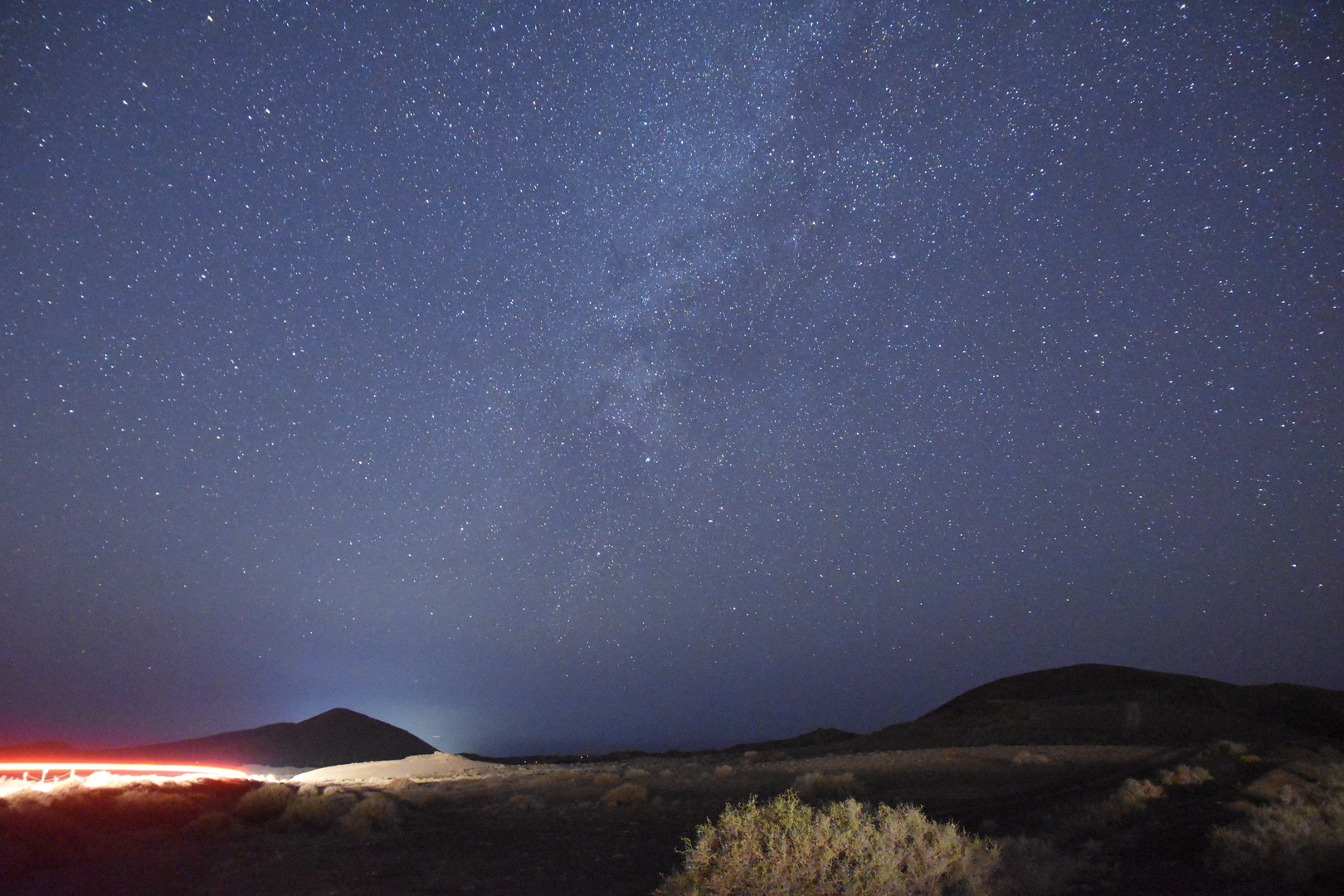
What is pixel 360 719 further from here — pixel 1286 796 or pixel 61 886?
pixel 1286 796

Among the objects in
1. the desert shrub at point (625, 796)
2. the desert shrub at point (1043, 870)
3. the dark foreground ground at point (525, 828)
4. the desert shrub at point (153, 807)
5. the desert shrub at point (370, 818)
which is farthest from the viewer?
the desert shrub at point (625, 796)

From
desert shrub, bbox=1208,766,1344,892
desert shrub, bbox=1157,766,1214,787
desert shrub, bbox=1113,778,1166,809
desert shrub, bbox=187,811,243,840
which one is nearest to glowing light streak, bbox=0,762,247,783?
desert shrub, bbox=187,811,243,840

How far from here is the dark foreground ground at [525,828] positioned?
8.62 metres

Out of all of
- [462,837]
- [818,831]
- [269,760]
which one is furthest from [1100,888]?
[269,760]

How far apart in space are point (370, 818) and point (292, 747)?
71.3 m

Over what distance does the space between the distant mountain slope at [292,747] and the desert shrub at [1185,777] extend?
64.0m

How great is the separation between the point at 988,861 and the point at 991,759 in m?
16.7

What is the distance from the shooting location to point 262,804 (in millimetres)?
13070

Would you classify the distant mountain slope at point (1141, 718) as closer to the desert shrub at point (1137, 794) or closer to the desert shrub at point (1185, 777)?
the desert shrub at point (1185, 777)

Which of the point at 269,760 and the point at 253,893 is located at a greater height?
the point at 253,893

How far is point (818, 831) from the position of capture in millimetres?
7754

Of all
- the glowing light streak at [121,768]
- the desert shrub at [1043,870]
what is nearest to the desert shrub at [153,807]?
the glowing light streak at [121,768]

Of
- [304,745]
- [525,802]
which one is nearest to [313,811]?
[525,802]

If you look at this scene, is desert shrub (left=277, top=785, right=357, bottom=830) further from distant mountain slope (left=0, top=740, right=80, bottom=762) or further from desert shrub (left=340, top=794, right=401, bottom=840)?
distant mountain slope (left=0, top=740, right=80, bottom=762)
